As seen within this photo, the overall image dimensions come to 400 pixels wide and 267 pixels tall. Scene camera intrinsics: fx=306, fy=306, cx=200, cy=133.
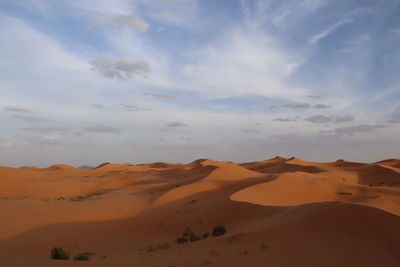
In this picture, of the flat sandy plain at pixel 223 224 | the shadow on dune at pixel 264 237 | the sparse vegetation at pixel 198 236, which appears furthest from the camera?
the sparse vegetation at pixel 198 236

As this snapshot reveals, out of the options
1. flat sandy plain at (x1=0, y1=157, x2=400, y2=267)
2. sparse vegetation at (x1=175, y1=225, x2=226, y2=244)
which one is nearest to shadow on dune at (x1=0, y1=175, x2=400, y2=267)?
flat sandy plain at (x1=0, y1=157, x2=400, y2=267)

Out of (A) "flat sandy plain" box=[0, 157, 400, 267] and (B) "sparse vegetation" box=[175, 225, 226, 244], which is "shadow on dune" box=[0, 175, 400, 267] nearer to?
(A) "flat sandy plain" box=[0, 157, 400, 267]

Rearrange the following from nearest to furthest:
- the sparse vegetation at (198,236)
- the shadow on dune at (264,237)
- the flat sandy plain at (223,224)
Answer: the shadow on dune at (264,237), the flat sandy plain at (223,224), the sparse vegetation at (198,236)

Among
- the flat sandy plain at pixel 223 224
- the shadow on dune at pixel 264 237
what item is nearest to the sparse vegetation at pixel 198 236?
the flat sandy plain at pixel 223 224

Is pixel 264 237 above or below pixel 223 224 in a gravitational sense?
above

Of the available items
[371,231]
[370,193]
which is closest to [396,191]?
[370,193]

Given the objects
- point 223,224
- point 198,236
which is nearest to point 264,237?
point 198,236

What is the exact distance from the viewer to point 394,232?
7301 mm

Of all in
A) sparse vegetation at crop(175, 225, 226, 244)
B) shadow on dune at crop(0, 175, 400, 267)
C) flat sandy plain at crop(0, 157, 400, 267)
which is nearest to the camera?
shadow on dune at crop(0, 175, 400, 267)

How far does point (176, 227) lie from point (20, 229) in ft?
20.5

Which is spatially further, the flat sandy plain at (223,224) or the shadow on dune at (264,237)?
the flat sandy plain at (223,224)

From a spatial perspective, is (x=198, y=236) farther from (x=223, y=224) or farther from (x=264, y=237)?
(x=264, y=237)

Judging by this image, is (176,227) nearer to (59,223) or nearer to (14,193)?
(59,223)

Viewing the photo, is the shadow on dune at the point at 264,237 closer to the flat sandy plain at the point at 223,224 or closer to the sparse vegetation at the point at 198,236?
the flat sandy plain at the point at 223,224
